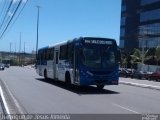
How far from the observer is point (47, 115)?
44.1ft

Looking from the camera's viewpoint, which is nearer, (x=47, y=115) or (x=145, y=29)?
(x=47, y=115)

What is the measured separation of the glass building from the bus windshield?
261 ft

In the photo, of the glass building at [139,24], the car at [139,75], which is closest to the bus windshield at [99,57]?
the car at [139,75]

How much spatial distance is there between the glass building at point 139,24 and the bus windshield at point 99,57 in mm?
79571

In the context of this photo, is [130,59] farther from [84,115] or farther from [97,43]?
[84,115]

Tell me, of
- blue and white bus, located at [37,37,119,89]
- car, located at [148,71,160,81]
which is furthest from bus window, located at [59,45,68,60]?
car, located at [148,71,160,81]

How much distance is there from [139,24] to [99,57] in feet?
300

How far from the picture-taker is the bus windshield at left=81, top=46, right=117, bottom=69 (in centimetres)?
2334

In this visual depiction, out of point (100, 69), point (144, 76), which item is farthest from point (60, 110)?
point (144, 76)

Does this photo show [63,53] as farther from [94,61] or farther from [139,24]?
[139,24]

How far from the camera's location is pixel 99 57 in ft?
77.0

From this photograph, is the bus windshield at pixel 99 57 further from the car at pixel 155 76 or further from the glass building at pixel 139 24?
the glass building at pixel 139 24

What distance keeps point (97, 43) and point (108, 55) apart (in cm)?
93

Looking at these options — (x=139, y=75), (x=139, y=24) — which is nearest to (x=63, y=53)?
(x=139, y=75)
